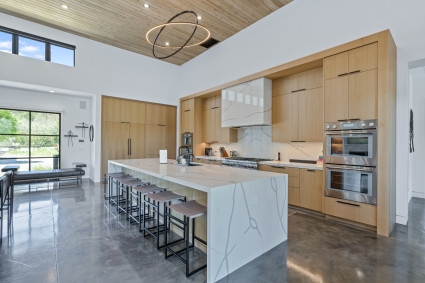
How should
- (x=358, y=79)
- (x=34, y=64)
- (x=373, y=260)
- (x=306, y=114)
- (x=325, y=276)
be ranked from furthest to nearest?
(x=34, y=64), (x=306, y=114), (x=358, y=79), (x=373, y=260), (x=325, y=276)

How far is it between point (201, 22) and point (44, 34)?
3989 millimetres

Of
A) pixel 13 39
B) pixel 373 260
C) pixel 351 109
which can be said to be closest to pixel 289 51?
pixel 351 109

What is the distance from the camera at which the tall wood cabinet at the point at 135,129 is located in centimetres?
621

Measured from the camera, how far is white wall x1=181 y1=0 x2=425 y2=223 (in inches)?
117

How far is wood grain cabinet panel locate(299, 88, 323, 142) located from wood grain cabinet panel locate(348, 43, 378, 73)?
2.53ft

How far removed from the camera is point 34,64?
5.12m

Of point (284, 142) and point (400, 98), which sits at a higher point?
point (400, 98)

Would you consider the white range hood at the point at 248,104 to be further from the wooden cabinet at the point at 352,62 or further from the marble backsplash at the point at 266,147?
the wooden cabinet at the point at 352,62

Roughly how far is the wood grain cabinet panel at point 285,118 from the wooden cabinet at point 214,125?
1378 millimetres

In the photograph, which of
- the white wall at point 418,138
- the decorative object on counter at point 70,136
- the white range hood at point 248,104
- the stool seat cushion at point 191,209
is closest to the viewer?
the stool seat cushion at point 191,209

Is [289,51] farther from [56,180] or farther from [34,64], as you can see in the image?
[56,180]

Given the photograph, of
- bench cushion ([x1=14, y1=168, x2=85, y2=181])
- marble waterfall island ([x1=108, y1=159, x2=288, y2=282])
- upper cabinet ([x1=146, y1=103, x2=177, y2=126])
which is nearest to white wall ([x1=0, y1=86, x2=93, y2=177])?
bench cushion ([x1=14, y1=168, x2=85, y2=181])

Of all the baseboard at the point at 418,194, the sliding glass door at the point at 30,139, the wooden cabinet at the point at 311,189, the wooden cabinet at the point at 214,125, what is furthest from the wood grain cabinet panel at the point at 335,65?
the sliding glass door at the point at 30,139

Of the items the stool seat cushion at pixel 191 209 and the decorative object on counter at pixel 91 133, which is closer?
the stool seat cushion at pixel 191 209
